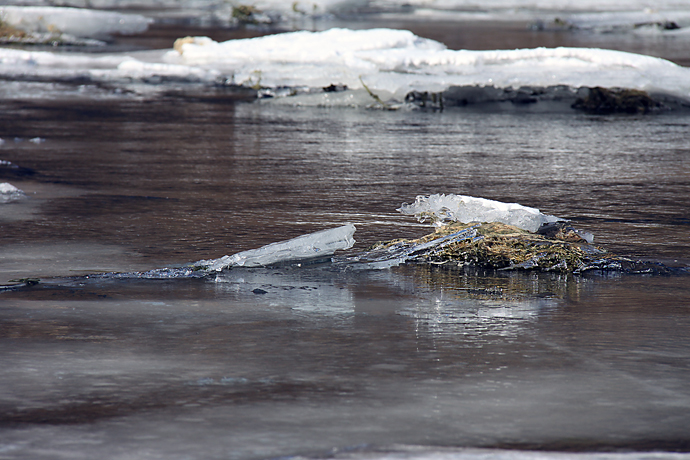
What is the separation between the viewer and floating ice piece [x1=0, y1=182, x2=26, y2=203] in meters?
6.82

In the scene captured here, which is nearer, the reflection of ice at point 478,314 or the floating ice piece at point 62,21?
the reflection of ice at point 478,314

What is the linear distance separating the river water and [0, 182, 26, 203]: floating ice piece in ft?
0.31

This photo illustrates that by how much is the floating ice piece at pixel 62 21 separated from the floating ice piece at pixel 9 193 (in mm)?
15718

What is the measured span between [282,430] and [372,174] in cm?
509

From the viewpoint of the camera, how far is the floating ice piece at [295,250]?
16.5 ft

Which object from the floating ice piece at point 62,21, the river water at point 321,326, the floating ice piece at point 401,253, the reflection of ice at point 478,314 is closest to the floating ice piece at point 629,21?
the floating ice piece at point 62,21

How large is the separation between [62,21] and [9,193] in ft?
55.4

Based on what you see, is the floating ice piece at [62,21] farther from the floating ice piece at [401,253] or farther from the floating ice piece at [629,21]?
the floating ice piece at [401,253]

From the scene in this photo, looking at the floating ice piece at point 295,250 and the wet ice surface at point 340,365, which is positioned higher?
the floating ice piece at point 295,250

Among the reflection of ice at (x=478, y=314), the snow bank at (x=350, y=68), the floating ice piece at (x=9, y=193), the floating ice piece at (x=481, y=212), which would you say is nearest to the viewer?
the reflection of ice at (x=478, y=314)

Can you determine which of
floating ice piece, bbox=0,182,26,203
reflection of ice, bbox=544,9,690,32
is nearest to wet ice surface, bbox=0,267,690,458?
floating ice piece, bbox=0,182,26,203

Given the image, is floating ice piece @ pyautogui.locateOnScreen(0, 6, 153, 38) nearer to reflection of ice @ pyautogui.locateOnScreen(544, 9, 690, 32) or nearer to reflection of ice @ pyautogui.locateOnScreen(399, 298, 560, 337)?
reflection of ice @ pyautogui.locateOnScreen(544, 9, 690, 32)

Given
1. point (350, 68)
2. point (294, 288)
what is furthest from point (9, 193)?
point (350, 68)

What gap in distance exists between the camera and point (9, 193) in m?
6.96
